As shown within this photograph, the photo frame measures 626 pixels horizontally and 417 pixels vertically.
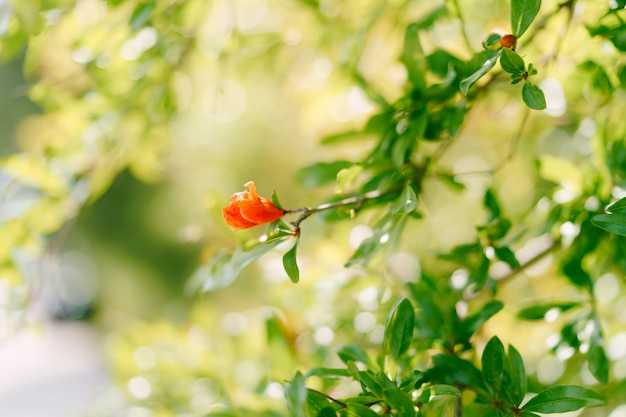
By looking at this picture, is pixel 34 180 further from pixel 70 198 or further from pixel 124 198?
pixel 124 198

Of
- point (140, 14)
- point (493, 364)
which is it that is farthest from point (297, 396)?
point (140, 14)

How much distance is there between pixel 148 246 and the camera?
154 inches

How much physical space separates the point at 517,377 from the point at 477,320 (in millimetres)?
78

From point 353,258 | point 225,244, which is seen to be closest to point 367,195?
point 353,258

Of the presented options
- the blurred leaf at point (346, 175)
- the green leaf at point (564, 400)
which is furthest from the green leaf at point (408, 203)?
the green leaf at point (564, 400)

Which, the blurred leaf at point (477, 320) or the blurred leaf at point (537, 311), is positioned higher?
the blurred leaf at point (477, 320)

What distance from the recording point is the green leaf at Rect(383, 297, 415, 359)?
450 millimetres

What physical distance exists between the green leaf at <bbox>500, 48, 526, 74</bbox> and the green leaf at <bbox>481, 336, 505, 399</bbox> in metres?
0.18

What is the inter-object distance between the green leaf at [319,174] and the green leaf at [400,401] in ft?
0.81

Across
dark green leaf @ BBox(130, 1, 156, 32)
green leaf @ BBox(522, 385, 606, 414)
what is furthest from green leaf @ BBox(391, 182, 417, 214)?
dark green leaf @ BBox(130, 1, 156, 32)

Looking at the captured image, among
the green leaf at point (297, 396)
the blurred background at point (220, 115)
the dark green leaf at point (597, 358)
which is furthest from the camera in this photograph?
the blurred background at point (220, 115)

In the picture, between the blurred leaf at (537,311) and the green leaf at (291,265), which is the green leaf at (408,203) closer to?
the green leaf at (291,265)

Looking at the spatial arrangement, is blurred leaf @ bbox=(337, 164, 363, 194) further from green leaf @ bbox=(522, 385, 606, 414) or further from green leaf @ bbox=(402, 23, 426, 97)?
green leaf @ bbox=(522, 385, 606, 414)

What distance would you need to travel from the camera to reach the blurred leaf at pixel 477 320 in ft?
1.69
